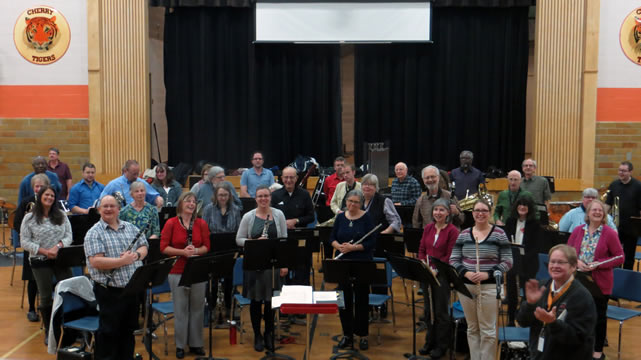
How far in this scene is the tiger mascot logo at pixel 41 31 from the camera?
45.0ft

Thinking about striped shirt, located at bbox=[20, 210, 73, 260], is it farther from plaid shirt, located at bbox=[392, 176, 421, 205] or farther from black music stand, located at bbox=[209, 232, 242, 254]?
plaid shirt, located at bbox=[392, 176, 421, 205]

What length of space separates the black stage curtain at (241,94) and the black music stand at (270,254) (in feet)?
28.3

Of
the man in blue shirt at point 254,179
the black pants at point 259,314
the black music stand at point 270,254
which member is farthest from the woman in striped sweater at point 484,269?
the man in blue shirt at point 254,179

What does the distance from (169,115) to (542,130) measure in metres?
7.93

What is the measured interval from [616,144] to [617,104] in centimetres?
77

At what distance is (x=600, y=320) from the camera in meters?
Result: 6.70

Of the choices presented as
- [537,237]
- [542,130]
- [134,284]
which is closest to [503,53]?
[542,130]

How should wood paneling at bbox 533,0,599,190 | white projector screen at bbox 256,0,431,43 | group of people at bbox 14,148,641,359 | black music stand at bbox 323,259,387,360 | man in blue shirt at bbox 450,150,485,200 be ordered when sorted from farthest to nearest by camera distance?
A: white projector screen at bbox 256,0,431,43, wood paneling at bbox 533,0,599,190, man in blue shirt at bbox 450,150,485,200, black music stand at bbox 323,259,387,360, group of people at bbox 14,148,641,359

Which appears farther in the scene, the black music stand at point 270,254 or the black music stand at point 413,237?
the black music stand at point 413,237

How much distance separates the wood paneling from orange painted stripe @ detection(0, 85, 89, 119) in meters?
8.97

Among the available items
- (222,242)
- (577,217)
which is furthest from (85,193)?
(577,217)

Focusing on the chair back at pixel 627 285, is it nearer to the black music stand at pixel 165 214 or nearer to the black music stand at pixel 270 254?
the black music stand at pixel 270 254

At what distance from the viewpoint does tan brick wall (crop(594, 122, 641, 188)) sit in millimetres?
13297

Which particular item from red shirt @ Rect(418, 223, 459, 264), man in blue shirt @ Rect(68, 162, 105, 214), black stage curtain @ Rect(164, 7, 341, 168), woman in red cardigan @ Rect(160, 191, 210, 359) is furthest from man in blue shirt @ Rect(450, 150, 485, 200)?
man in blue shirt @ Rect(68, 162, 105, 214)
